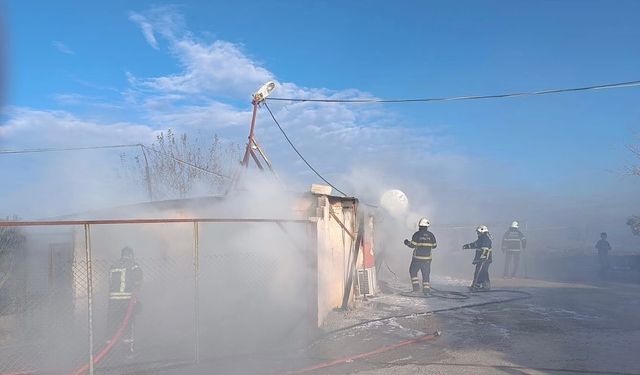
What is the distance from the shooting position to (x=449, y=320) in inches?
342

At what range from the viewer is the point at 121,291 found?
7266 mm

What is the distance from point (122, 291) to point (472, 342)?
5364 millimetres

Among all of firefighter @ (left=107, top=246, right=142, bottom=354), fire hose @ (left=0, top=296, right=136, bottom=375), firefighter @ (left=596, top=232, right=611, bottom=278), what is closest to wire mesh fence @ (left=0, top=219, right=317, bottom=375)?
firefighter @ (left=107, top=246, right=142, bottom=354)

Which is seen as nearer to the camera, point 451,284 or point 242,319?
point 242,319

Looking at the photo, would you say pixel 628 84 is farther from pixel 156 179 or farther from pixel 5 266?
pixel 156 179

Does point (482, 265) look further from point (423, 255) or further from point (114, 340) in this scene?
point (114, 340)

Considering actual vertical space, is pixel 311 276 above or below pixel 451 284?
above

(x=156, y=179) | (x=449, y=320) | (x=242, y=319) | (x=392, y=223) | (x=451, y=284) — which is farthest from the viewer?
(x=156, y=179)

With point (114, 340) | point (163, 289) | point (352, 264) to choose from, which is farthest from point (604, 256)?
point (114, 340)

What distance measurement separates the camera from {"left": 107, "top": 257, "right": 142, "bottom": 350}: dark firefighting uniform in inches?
286

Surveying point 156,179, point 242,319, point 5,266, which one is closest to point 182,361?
point 242,319

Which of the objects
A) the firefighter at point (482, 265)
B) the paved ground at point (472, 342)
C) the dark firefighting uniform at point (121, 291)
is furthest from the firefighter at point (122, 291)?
the firefighter at point (482, 265)

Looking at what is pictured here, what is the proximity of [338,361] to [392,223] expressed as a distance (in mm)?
9090

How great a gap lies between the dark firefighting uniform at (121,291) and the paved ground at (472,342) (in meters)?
1.64
